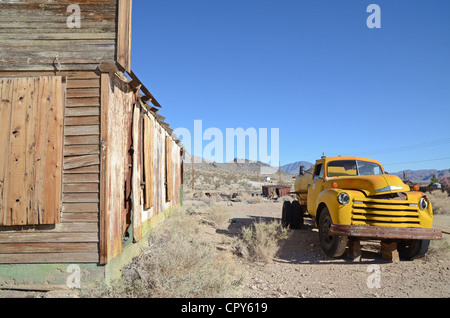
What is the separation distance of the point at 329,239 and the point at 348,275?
3.68 ft

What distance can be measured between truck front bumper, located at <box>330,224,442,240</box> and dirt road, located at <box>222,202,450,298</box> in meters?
0.67

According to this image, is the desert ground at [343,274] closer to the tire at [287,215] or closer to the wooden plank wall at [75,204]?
the tire at [287,215]

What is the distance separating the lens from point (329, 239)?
660cm

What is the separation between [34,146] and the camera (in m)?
4.53

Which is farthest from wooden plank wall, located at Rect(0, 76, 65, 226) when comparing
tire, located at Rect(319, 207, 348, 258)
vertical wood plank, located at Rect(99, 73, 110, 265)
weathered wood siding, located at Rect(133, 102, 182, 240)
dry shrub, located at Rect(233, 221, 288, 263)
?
tire, located at Rect(319, 207, 348, 258)

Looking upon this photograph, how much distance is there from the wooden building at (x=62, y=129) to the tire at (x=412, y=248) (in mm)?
5852

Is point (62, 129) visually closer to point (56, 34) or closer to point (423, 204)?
point (56, 34)

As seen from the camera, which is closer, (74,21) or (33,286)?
(33,286)

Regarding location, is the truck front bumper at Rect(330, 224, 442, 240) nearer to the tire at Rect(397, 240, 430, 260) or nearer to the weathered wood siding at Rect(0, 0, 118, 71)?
the tire at Rect(397, 240, 430, 260)
